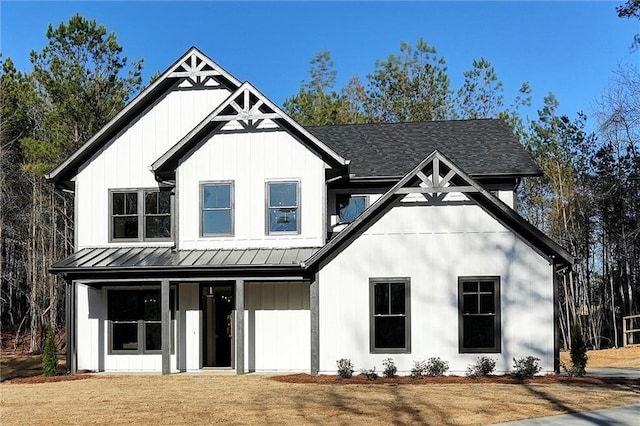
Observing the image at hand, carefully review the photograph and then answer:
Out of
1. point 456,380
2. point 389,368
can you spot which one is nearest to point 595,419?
point 456,380

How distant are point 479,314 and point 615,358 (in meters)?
10.4

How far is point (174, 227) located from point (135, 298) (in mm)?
2205

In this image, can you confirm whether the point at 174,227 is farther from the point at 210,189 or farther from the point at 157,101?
the point at 157,101

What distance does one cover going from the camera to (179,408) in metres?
13.3

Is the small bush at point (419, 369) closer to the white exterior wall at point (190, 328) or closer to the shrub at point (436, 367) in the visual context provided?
the shrub at point (436, 367)

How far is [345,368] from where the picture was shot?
57.8ft

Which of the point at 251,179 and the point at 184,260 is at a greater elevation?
the point at 251,179

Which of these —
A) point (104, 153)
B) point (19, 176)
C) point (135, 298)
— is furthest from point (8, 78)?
point (135, 298)

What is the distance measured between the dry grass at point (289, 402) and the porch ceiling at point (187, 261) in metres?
2.80

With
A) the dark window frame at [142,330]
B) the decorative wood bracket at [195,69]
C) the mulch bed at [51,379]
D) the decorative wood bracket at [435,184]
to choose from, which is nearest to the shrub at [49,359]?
the mulch bed at [51,379]

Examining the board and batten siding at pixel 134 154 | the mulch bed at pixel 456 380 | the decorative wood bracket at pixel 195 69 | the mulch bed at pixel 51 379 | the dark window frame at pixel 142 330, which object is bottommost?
the mulch bed at pixel 51 379

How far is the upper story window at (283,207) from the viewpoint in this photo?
19531mm

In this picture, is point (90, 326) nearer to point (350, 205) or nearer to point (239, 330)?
point (239, 330)

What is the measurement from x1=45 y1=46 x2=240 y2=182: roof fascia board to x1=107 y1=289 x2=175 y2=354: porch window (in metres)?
3.62
